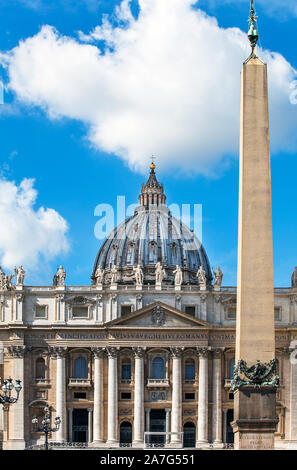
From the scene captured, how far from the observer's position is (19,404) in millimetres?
96750

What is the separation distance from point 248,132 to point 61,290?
6117 centimetres

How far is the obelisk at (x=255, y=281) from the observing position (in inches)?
1476

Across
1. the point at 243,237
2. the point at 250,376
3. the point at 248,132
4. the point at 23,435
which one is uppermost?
the point at 248,132

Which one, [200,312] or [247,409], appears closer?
[247,409]

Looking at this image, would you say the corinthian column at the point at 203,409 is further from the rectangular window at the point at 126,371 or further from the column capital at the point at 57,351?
the column capital at the point at 57,351

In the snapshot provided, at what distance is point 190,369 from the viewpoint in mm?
99000

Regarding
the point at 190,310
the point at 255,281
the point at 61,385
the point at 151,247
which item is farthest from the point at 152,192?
the point at 255,281

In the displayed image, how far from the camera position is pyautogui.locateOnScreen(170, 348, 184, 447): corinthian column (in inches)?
3804

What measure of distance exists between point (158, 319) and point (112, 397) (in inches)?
300

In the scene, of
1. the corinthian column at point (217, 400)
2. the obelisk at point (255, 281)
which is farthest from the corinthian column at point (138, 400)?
the obelisk at point (255, 281)
